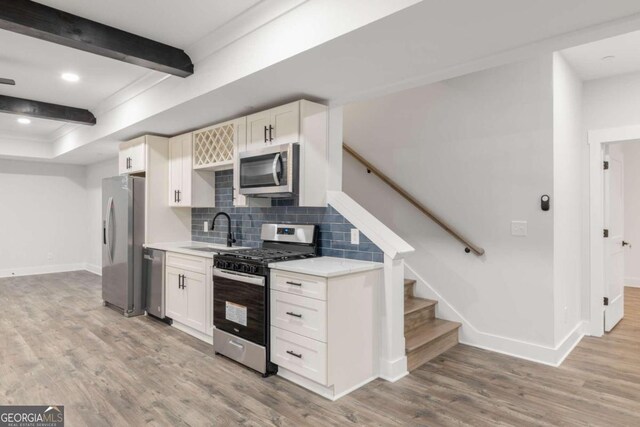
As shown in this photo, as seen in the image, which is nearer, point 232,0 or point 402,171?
point 232,0

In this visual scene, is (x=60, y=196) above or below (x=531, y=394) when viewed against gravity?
above

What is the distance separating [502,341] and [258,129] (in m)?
2.94

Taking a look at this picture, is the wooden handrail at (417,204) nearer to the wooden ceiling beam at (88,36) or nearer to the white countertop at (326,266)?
the white countertop at (326,266)

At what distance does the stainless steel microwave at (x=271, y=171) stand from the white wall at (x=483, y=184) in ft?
4.71

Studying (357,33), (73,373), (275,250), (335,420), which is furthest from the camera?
(275,250)

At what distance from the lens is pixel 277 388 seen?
2.69 metres

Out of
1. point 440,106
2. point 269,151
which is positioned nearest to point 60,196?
point 269,151

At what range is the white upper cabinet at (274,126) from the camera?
3189 millimetres

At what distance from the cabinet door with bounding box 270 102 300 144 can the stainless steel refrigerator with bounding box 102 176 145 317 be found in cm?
223

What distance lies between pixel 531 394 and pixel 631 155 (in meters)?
5.91

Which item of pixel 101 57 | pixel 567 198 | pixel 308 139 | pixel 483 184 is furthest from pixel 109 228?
pixel 567 198

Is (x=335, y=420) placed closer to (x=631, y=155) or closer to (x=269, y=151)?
(x=269, y=151)

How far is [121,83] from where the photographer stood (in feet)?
13.2

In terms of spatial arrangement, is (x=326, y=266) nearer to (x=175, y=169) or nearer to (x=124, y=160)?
(x=175, y=169)
